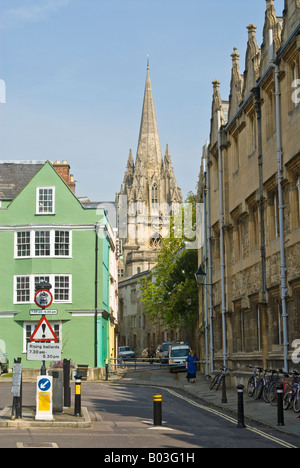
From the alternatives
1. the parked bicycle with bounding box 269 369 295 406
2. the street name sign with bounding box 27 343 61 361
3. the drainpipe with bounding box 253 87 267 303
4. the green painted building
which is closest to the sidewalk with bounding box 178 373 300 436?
the parked bicycle with bounding box 269 369 295 406

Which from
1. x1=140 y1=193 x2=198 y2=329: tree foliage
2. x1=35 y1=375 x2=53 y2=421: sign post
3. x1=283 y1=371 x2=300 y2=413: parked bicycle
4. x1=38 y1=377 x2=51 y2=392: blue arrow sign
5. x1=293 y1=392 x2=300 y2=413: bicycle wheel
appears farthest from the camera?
x1=140 y1=193 x2=198 y2=329: tree foliage

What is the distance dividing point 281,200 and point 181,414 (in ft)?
24.9

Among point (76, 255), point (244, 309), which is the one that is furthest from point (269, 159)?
point (76, 255)

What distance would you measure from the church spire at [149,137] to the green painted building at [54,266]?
374ft

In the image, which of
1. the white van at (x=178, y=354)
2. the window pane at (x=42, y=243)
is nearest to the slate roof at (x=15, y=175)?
the window pane at (x=42, y=243)

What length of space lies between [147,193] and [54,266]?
115 m

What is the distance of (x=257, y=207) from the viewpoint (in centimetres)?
2791

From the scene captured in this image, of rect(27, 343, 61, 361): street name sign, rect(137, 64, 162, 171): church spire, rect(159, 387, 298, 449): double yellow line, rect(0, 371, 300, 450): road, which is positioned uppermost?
rect(137, 64, 162, 171): church spire

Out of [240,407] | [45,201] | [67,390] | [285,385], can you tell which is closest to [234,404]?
[285,385]

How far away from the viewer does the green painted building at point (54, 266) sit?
144 ft

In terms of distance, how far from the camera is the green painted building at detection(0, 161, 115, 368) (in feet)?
144

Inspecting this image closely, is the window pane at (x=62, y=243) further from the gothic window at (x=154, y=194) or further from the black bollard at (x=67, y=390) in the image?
the gothic window at (x=154, y=194)

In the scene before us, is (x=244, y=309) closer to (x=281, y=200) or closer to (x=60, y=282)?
(x=281, y=200)

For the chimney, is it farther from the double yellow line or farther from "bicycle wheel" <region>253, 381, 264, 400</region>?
"bicycle wheel" <region>253, 381, 264, 400</region>
